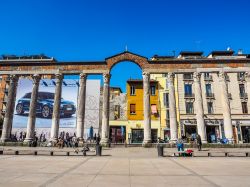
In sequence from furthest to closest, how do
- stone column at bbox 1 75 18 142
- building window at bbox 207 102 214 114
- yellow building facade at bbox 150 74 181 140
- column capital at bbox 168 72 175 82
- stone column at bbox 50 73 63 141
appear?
yellow building facade at bbox 150 74 181 140 < building window at bbox 207 102 214 114 < column capital at bbox 168 72 175 82 < stone column at bbox 1 75 18 142 < stone column at bbox 50 73 63 141

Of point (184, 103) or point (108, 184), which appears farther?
point (184, 103)

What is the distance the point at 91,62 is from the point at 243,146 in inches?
909

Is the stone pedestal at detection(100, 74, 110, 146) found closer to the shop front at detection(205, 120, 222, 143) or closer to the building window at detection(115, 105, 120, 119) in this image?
the building window at detection(115, 105, 120, 119)

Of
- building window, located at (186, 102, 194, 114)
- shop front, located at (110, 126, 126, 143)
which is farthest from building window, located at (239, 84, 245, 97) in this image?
shop front, located at (110, 126, 126, 143)

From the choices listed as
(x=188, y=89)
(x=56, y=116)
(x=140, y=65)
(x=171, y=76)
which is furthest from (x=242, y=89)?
(x=56, y=116)

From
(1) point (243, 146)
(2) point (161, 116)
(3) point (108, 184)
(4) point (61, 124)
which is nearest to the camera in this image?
(3) point (108, 184)

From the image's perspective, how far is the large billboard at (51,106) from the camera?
134 feet

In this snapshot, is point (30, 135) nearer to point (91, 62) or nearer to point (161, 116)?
point (91, 62)

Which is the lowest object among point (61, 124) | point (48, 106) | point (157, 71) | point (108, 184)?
point (108, 184)

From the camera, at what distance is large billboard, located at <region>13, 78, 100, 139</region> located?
134 ft

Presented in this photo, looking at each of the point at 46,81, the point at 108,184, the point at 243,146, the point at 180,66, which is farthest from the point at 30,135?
the point at 243,146

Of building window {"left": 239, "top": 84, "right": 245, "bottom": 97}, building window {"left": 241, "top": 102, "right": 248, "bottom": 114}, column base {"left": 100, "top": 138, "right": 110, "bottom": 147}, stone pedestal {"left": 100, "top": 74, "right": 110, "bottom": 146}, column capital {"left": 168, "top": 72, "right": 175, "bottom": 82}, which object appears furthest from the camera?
building window {"left": 239, "top": 84, "right": 245, "bottom": 97}

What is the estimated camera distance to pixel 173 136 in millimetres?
28891

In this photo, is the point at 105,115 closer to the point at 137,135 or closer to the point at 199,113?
the point at 199,113
